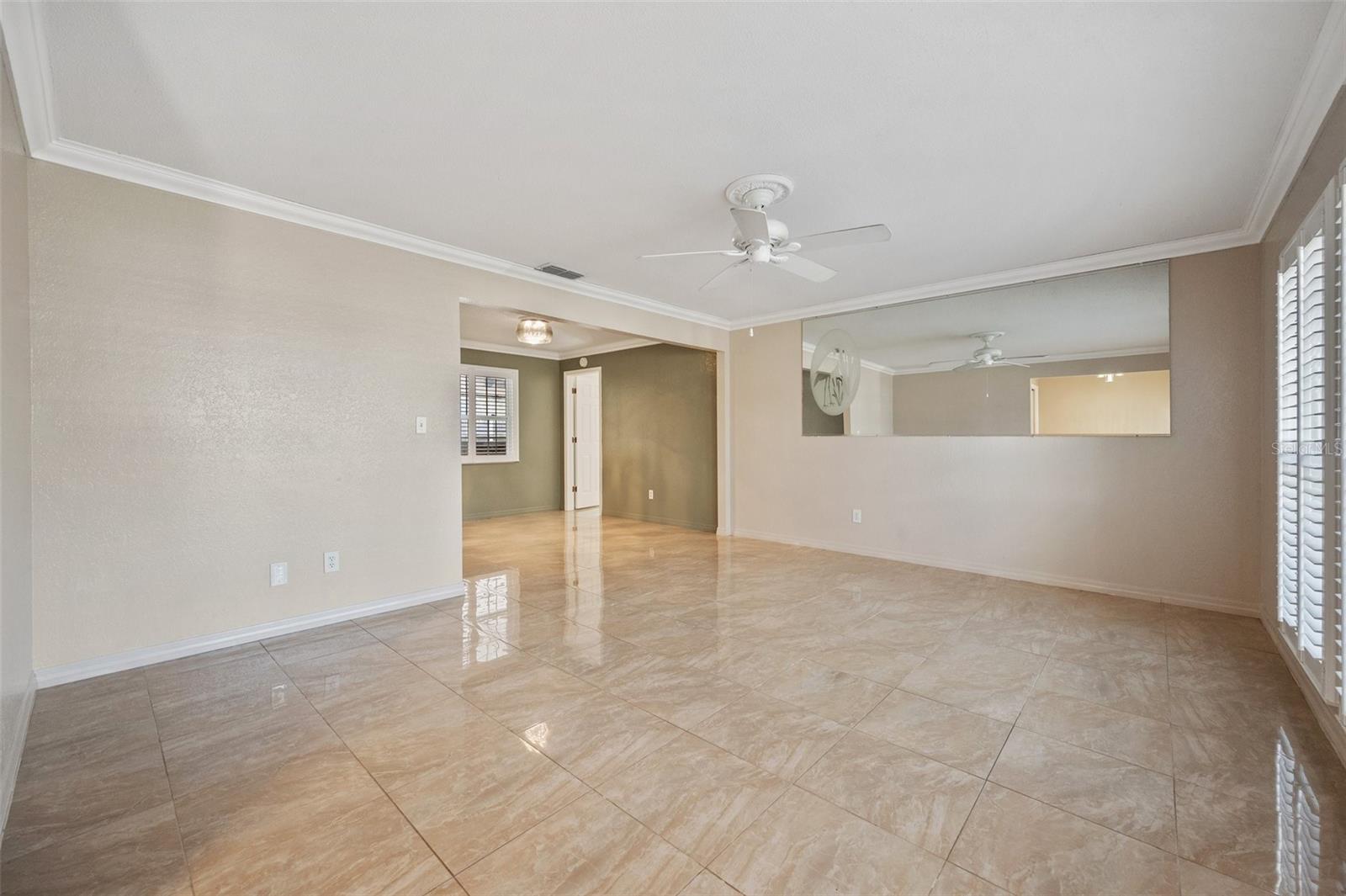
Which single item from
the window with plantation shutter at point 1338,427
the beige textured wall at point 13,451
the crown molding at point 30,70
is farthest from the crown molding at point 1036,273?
the beige textured wall at point 13,451

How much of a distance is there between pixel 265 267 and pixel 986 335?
5041 mm

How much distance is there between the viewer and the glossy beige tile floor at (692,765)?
1494mm

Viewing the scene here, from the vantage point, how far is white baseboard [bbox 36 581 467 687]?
8.48ft

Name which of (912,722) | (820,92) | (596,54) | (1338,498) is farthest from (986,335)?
(596,54)

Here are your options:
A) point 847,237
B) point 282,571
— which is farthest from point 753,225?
point 282,571

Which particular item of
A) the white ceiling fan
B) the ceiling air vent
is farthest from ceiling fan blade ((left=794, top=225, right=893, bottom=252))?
the ceiling air vent

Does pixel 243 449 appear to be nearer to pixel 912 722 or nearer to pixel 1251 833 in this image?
pixel 912 722

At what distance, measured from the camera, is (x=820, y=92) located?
2123mm

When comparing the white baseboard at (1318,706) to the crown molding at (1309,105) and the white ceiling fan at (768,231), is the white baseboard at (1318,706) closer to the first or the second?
the crown molding at (1309,105)

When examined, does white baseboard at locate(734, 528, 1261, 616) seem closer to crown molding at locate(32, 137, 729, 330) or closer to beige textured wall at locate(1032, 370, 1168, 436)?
beige textured wall at locate(1032, 370, 1168, 436)

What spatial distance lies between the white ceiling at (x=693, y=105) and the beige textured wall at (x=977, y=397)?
1061 mm

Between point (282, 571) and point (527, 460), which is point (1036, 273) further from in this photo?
point (527, 460)

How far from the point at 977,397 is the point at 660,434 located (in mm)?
3827

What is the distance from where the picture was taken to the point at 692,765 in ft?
6.41
